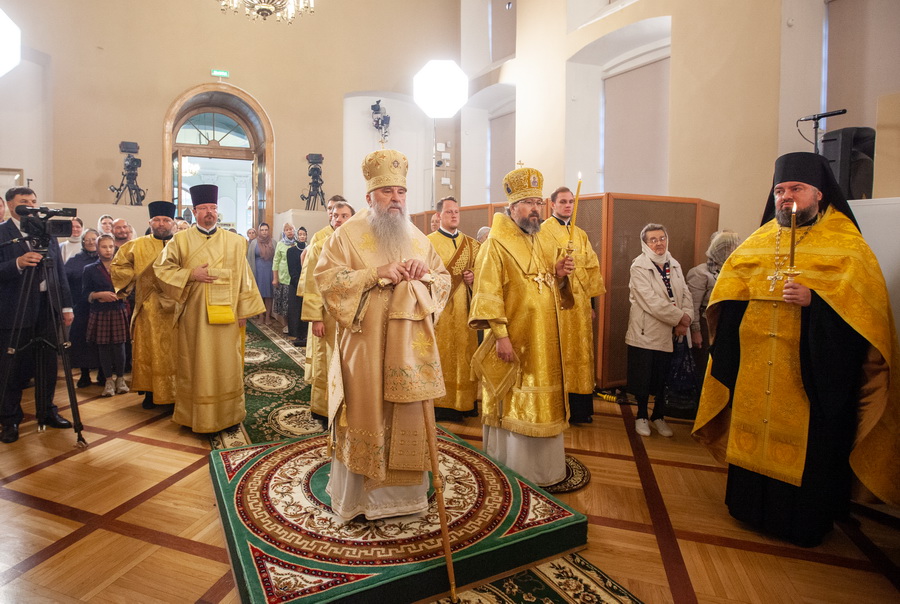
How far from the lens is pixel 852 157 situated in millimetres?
4652

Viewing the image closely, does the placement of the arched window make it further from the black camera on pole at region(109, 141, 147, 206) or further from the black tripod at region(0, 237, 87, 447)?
the black tripod at region(0, 237, 87, 447)

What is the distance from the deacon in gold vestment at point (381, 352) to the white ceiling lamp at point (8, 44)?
968 centimetres

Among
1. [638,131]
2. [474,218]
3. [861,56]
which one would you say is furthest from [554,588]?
[638,131]

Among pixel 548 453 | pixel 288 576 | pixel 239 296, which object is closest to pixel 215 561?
pixel 288 576

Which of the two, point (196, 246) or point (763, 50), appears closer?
point (196, 246)

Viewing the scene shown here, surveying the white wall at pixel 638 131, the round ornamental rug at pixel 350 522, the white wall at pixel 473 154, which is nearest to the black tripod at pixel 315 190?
the white wall at pixel 473 154

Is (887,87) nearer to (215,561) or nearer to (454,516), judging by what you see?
(454,516)

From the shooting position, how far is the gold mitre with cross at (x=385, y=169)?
2.56 metres

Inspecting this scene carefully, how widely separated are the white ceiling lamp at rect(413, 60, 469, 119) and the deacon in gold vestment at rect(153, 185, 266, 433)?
7734 millimetres

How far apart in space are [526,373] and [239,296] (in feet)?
7.79

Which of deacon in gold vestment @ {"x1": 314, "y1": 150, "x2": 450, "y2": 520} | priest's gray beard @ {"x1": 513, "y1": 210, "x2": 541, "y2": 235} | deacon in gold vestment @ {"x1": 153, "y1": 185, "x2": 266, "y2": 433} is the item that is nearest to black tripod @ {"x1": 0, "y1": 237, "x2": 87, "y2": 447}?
deacon in gold vestment @ {"x1": 153, "y1": 185, "x2": 266, "y2": 433}

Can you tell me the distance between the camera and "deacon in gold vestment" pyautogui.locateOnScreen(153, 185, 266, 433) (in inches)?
155

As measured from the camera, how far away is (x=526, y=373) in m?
3.16

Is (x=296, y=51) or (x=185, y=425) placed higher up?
(x=296, y=51)
